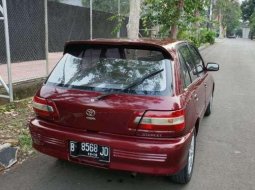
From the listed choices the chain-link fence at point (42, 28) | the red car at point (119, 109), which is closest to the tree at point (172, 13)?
the chain-link fence at point (42, 28)

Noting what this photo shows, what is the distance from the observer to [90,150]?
11.2 feet

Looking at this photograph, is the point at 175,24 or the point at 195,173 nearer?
the point at 195,173

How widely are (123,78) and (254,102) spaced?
5632mm

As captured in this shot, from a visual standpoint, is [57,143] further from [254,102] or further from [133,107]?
[254,102]

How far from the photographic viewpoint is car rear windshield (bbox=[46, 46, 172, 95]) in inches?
137

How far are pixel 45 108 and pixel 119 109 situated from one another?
0.85 metres

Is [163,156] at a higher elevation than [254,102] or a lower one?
higher

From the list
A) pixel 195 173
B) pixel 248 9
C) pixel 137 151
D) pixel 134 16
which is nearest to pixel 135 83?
pixel 137 151

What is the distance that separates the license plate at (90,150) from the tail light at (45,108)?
37 centimetres

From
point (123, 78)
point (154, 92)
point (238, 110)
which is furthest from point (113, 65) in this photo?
point (238, 110)

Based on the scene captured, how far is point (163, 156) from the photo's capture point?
10.6 feet

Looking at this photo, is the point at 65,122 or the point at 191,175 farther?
the point at 191,175

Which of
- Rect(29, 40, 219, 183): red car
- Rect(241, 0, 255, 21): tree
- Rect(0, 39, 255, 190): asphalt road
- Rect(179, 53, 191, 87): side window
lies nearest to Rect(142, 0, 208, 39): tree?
Rect(0, 39, 255, 190): asphalt road

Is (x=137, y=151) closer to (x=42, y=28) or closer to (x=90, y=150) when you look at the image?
(x=90, y=150)
